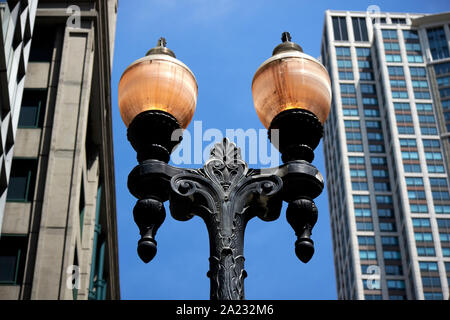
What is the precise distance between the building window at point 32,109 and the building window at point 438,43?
368ft

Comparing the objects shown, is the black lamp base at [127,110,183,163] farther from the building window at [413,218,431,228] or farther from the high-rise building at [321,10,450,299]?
the building window at [413,218,431,228]

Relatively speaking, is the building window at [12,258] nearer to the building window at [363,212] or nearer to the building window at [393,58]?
the building window at [363,212]

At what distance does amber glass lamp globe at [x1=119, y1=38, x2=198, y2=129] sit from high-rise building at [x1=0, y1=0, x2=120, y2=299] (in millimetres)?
13371

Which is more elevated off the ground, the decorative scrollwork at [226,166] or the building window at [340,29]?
the building window at [340,29]

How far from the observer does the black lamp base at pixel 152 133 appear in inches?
229

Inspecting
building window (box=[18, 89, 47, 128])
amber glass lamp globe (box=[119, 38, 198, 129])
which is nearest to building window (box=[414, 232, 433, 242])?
building window (box=[18, 89, 47, 128])

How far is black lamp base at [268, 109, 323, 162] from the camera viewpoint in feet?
19.1

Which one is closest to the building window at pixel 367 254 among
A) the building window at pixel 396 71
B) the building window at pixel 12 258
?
the building window at pixel 396 71

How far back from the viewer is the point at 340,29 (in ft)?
454

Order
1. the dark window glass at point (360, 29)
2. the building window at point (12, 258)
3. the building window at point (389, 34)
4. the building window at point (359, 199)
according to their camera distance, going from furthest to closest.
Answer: the dark window glass at point (360, 29) < the building window at point (389, 34) < the building window at point (359, 199) < the building window at point (12, 258)

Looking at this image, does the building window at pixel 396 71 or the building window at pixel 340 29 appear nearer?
the building window at pixel 396 71

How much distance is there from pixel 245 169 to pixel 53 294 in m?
17.1

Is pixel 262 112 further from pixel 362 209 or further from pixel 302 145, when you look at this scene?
pixel 362 209

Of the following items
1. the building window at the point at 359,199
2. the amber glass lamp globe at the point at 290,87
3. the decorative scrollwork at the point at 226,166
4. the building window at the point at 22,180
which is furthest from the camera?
the building window at the point at 359,199
